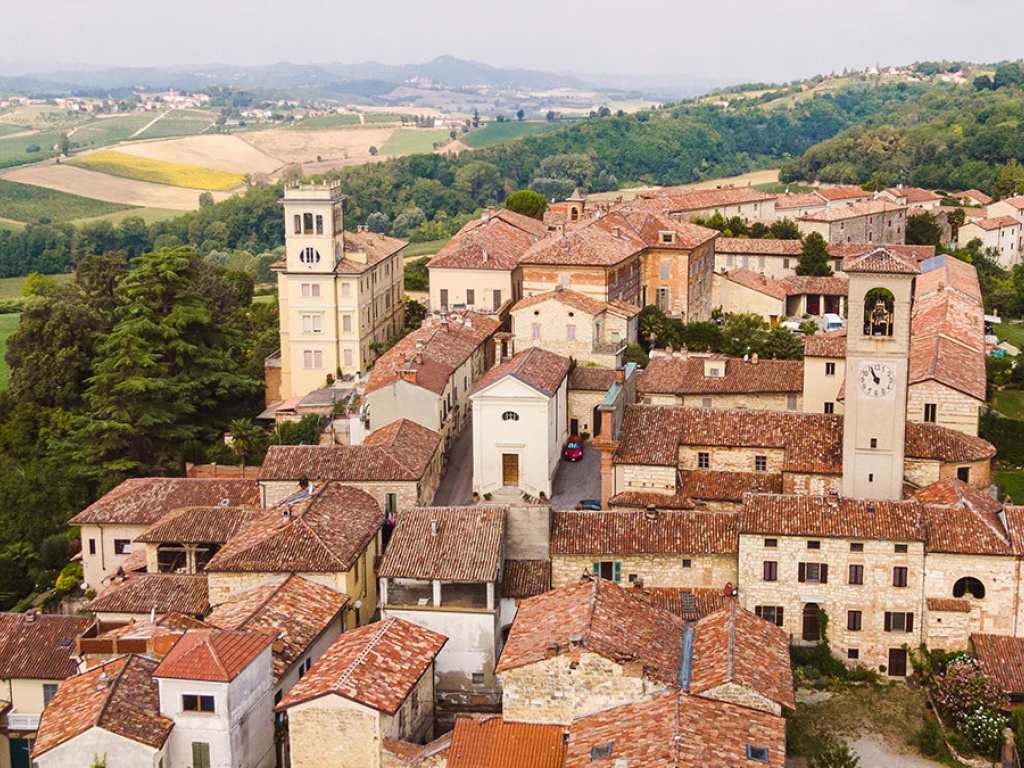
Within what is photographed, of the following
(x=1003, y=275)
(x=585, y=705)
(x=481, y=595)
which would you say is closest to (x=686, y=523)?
(x=481, y=595)

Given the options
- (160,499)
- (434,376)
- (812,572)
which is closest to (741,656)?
(812,572)

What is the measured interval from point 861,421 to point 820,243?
36839 mm

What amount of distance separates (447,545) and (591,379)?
52.8ft

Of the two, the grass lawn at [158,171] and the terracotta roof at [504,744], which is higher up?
the grass lawn at [158,171]

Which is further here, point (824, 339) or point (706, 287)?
point (706, 287)

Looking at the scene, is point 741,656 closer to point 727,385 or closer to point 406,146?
point 727,385

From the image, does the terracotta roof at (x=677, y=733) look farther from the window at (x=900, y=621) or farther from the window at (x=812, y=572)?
the window at (x=900, y=621)

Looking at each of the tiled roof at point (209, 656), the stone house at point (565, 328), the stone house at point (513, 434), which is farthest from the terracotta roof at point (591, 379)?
the tiled roof at point (209, 656)

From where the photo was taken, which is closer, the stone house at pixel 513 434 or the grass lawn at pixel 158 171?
the stone house at pixel 513 434

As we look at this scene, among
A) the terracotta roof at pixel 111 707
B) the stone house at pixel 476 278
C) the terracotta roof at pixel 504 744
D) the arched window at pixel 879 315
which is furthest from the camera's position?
the stone house at pixel 476 278

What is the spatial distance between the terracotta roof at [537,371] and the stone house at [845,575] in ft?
35.8

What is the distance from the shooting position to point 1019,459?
47094 millimetres

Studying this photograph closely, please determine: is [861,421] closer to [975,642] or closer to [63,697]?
[975,642]

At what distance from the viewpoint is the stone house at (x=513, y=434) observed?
A: 142ft
